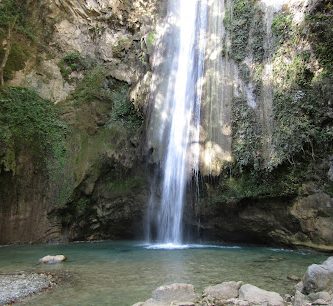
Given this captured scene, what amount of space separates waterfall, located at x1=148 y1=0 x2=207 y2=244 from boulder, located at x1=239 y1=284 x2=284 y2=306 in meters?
6.87

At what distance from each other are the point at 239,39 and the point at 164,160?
185 inches

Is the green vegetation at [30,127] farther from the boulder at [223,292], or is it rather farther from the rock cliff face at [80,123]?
the boulder at [223,292]

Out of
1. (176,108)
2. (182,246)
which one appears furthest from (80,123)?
(182,246)

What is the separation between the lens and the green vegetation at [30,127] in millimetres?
13641

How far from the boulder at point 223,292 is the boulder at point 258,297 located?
148 mm

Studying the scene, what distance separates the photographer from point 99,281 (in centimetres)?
777

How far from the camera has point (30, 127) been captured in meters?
14.4

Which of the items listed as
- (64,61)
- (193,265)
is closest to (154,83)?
(64,61)

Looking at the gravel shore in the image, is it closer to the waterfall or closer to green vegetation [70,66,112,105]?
the waterfall

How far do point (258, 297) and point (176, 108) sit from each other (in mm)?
9239

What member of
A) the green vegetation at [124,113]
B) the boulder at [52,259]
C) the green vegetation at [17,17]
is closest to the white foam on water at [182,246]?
the boulder at [52,259]

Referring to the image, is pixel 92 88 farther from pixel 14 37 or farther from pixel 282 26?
pixel 282 26

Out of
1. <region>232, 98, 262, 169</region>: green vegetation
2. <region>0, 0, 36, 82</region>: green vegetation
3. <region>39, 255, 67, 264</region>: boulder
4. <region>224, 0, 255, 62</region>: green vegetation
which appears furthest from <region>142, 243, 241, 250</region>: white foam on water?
<region>0, 0, 36, 82</region>: green vegetation

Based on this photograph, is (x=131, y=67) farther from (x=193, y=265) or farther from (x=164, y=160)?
(x=193, y=265)
